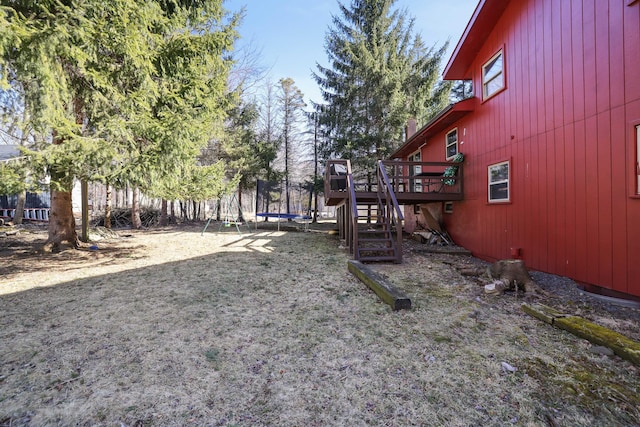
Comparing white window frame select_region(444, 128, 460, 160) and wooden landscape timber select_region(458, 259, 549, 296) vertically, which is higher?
white window frame select_region(444, 128, 460, 160)

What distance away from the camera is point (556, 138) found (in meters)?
4.83

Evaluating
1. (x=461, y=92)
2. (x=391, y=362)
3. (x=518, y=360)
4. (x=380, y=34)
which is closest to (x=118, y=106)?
(x=391, y=362)

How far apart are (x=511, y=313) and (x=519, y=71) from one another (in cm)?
486

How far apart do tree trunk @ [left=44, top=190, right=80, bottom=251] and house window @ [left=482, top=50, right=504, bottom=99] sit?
992 centimetres

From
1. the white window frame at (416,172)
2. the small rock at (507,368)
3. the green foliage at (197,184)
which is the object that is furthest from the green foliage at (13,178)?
the white window frame at (416,172)

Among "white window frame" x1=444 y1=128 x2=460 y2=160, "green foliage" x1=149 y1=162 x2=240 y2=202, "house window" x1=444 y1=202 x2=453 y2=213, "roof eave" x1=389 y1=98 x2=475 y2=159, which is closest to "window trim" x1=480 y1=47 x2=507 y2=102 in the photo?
"roof eave" x1=389 y1=98 x2=475 y2=159

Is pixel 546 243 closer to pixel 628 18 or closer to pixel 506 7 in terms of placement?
pixel 628 18

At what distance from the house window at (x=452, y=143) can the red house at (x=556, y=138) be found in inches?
Result: 24.5

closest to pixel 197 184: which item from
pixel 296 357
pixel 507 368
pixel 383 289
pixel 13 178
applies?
pixel 13 178

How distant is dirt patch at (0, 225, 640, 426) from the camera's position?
1841 millimetres

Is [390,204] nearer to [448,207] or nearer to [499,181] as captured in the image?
[499,181]

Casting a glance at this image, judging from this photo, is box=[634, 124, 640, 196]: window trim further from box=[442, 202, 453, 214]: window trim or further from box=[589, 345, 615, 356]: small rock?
box=[442, 202, 453, 214]: window trim

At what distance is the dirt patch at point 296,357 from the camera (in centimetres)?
184

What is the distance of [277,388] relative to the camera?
2.08m
